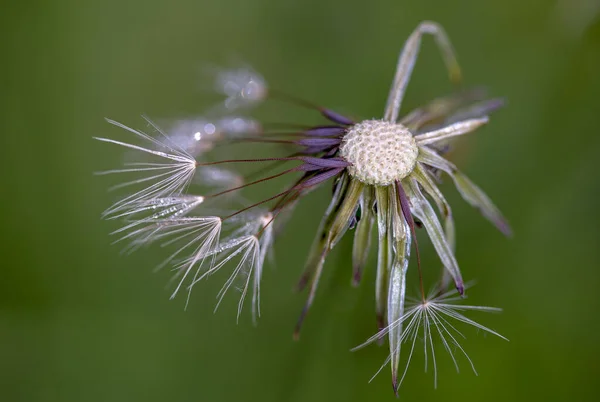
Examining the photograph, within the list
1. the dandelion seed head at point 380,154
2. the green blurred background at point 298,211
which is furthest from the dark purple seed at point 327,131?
the green blurred background at point 298,211

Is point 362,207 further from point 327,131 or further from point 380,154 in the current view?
point 327,131

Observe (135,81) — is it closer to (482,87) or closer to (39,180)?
(39,180)

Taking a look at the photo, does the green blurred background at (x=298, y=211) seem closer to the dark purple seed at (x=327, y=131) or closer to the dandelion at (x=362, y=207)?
the dandelion at (x=362, y=207)

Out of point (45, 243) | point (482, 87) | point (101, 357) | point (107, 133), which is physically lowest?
point (101, 357)

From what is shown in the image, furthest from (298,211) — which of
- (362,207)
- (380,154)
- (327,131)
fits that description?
(380,154)

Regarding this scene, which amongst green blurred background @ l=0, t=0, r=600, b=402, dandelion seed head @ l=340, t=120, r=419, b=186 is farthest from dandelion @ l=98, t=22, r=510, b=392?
green blurred background @ l=0, t=0, r=600, b=402

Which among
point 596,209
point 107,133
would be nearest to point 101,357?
point 107,133

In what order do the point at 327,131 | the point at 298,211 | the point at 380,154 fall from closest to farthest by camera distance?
the point at 380,154 → the point at 327,131 → the point at 298,211
